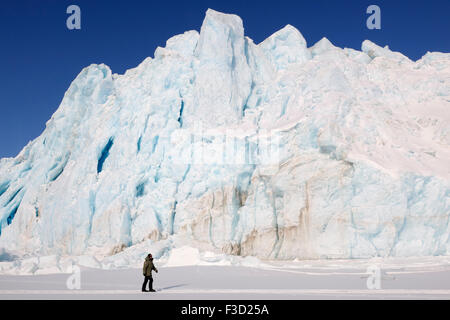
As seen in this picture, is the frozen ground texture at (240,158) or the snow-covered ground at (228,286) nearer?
the snow-covered ground at (228,286)

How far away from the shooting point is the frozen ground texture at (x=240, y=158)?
22.5m

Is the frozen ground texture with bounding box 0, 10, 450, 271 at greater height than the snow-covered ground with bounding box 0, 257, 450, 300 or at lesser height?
greater

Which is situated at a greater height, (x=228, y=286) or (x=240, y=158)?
(x=240, y=158)

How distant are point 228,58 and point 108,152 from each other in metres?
9.53

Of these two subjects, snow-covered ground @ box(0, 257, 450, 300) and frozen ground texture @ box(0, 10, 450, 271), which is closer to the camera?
snow-covered ground @ box(0, 257, 450, 300)

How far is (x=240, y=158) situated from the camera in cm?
2561

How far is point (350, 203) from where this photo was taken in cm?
2272

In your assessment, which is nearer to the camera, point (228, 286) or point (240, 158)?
point (228, 286)

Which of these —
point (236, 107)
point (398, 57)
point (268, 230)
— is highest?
point (398, 57)

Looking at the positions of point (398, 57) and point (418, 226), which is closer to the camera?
point (418, 226)

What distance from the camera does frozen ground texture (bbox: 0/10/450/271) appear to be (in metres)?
22.5

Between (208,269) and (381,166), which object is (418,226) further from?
(208,269)

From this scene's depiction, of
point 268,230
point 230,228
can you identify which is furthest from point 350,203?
point 230,228

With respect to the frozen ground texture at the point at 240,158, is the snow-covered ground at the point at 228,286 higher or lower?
lower
